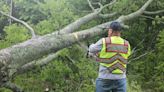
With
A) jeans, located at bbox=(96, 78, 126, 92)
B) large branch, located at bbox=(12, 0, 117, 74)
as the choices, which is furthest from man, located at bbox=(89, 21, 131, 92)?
large branch, located at bbox=(12, 0, 117, 74)

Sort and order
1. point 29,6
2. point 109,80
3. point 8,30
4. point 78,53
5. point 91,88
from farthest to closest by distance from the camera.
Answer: point 29,6 < point 78,53 < point 8,30 < point 91,88 < point 109,80

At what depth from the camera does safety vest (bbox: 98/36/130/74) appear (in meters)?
4.47

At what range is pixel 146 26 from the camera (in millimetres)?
9164

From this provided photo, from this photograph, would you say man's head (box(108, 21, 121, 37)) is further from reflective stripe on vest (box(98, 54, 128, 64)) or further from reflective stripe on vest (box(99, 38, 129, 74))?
reflective stripe on vest (box(98, 54, 128, 64))

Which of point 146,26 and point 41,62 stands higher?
point 146,26

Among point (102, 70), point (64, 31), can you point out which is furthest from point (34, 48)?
point (64, 31)

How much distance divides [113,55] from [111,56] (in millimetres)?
30

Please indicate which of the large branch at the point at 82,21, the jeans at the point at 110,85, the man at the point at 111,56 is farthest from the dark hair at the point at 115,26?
the large branch at the point at 82,21

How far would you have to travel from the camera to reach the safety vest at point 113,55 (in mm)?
4469

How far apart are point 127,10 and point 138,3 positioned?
1.35ft

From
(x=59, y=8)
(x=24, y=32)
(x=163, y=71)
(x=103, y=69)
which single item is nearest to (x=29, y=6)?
(x=59, y=8)

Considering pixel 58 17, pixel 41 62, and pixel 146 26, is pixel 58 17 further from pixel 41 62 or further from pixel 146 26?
pixel 146 26

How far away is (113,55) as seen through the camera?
4.47 metres

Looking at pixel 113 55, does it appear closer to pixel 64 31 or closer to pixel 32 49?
pixel 32 49
